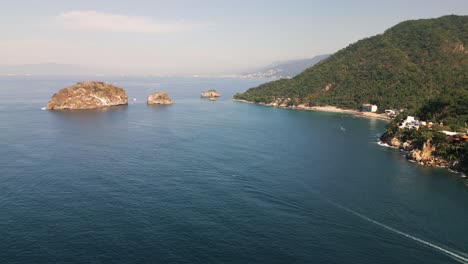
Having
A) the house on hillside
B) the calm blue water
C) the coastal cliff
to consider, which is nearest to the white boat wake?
the calm blue water

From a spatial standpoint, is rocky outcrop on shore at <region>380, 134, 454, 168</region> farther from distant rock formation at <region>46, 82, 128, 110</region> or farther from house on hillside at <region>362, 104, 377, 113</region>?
distant rock formation at <region>46, 82, 128, 110</region>

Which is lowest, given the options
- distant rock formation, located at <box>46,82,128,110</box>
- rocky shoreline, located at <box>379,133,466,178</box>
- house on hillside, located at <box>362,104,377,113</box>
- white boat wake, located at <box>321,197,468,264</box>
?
white boat wake, located at <box>321,197,468,264</box>

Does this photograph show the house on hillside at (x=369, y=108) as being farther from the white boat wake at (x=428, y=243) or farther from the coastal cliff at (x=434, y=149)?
the white boat wake at (x=428, y=243)

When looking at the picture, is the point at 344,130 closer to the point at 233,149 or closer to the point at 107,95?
the point at 233,149

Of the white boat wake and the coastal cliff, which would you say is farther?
the coastal cliff

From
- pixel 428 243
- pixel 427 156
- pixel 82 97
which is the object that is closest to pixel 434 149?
pixel 427 156

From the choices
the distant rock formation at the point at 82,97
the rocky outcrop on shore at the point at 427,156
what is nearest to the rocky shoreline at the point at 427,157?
the rocky outcrop on shore at the point at 427,156
